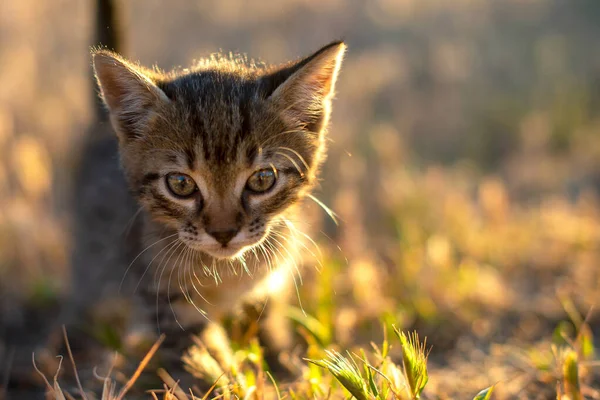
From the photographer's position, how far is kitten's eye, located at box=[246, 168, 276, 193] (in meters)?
2.69

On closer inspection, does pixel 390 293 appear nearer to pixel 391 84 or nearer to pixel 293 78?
pixel 293 78

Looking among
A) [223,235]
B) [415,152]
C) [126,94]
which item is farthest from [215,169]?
[415,152]

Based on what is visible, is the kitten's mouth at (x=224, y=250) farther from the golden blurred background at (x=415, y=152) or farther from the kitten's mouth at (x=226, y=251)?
the golden blurred background at (x=415, y=152)

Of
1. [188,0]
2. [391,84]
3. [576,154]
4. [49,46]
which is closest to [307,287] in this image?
[576,154]

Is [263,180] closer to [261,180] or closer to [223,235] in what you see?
[261,180]

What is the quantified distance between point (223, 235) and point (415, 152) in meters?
5.20

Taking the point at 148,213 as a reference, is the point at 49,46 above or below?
above

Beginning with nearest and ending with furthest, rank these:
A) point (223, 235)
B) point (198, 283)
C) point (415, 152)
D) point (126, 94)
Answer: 1. point (223, 235)
2. point (126, 94)
3. point (198, 283)
4. point (415, 152)

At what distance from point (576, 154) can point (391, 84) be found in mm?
2695

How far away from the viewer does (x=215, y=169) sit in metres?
2.61

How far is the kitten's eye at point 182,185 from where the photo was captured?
267 centimetres

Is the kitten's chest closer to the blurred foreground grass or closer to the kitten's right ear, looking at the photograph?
the blurred foreground grass

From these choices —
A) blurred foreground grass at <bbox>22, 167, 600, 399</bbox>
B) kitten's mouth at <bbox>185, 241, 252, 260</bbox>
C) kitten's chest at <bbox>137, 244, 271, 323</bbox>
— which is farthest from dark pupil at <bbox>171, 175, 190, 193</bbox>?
Answer: blurred foreground grass at <bbox>22, 167, 600, 399</bbox>

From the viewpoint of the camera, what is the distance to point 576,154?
260 inches
